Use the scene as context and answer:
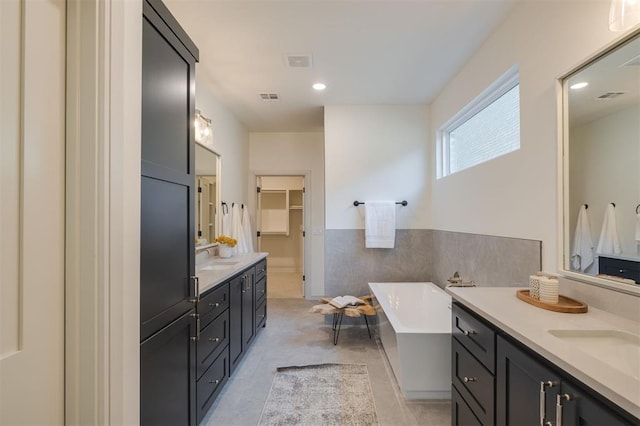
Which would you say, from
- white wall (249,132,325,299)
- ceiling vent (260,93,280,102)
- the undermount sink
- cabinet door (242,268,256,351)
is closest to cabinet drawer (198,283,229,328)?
cabinet door (242,268,256,351)

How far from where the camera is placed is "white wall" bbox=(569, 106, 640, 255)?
3.88 ft

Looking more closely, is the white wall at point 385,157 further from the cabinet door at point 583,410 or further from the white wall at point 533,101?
the cabinet door at point 583,410

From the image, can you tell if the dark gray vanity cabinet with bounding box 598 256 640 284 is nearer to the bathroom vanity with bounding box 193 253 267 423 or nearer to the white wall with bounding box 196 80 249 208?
the bathroom vanity with bounding box 193 253 267 423

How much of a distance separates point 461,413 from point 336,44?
2.56m

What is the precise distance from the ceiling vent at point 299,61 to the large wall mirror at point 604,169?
184cm

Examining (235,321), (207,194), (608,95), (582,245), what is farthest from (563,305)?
(207,194)

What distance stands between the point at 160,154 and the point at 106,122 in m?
0.38

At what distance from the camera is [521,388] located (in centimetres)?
98

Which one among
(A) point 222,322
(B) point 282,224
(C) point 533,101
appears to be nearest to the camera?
(C) point 533,101

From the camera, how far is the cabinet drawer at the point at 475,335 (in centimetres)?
116

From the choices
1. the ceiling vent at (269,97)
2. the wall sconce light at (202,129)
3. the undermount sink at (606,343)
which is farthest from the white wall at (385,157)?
the undermount sink at (606,343)

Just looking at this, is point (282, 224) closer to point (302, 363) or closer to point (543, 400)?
point (302, 363)

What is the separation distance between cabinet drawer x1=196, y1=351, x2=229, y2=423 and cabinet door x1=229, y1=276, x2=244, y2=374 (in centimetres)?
11

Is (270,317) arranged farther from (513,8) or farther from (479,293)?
(513,8)
